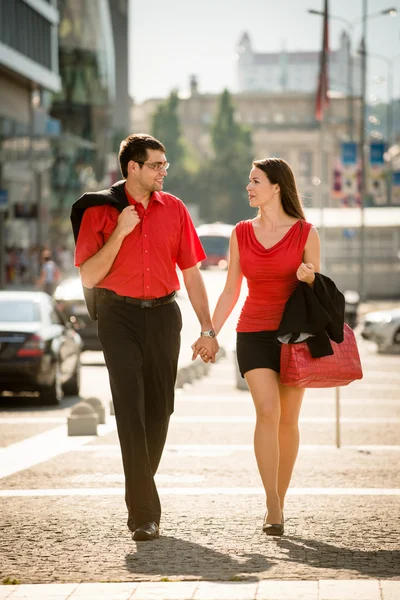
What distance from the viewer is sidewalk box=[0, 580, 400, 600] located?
5.71 metres

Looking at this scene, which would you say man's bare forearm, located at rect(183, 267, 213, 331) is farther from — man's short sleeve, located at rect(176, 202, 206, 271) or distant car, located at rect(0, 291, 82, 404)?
distant car, located at rect(0, 291, 82, 404)

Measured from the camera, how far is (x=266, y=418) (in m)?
7.61

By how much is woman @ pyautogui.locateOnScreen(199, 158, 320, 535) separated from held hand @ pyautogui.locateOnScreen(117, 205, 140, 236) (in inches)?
22.2

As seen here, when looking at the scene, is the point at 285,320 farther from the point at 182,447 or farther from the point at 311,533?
the point at 182,447

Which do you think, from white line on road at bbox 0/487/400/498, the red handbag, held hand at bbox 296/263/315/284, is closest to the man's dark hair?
held hand at bbox 296/263/315/284

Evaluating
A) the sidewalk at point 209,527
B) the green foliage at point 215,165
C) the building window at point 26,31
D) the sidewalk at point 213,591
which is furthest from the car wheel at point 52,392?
the green foliage at point 215,165

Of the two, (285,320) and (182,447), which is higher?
(285,320)

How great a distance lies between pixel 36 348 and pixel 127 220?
32.5 feet

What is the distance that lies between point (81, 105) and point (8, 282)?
3789 cm

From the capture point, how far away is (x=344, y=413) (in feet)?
54.3

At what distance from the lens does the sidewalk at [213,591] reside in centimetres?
571

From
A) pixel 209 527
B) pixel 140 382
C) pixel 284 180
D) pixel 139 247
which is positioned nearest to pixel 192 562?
pixel 209 527

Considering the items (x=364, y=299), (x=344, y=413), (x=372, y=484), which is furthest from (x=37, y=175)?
(x=372, y=484)

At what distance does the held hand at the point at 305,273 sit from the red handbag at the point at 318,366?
33cm
